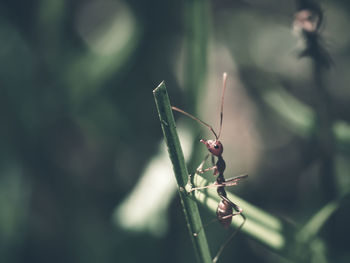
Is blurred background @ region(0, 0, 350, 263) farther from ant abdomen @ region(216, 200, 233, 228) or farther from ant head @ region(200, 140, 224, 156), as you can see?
ant abdomen @ region(216, 200, 233, 228)

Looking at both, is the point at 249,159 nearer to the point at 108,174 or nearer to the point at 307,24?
the point at 108,174

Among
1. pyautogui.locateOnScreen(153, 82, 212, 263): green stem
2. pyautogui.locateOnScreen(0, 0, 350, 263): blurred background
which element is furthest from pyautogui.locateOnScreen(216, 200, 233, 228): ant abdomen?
pyautogui.locateOnScreen(0, 0, 350, 263): blurred background

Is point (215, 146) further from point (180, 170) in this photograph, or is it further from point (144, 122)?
point (144, 122)

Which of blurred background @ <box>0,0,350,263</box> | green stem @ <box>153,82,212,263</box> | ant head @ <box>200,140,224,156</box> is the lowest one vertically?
green stem @ <box>153,82,212,263</box>

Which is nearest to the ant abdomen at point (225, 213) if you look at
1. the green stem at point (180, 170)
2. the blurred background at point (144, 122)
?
the green stem at point (180, 170)

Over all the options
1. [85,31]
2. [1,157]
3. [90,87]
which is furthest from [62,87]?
[85,31]

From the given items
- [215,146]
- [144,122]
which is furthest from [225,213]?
[144,122]

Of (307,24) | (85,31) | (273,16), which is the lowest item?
(307,24)

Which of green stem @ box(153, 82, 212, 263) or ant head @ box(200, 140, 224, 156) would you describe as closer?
green stem @ box(153, 82, 212, 263)
